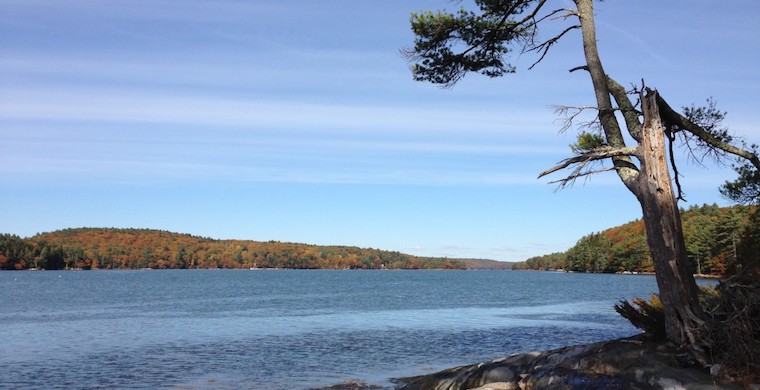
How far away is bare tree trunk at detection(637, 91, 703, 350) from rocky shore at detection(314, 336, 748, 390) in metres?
0.56

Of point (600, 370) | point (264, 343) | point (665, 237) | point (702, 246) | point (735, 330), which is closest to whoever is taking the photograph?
point (735, 330)

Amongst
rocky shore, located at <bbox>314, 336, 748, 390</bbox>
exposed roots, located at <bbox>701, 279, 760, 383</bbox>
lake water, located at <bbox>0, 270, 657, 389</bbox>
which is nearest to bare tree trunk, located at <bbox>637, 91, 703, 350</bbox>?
exposed roots, located at <bbox>701, 279, 760, 383</bbox>

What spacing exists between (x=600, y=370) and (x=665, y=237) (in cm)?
270

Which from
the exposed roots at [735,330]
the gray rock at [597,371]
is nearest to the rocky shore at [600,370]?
the gray rock at [597,371]

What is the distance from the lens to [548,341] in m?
29.6

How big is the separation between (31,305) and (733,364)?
6552 cm

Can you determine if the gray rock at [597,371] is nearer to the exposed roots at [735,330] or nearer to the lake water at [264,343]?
the exposed roots at [735,330]

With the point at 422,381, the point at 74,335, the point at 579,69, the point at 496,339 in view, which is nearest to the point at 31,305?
the point at 74,335

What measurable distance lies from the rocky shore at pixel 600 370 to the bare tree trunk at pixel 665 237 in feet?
1.85

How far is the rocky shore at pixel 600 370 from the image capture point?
32.0 feet

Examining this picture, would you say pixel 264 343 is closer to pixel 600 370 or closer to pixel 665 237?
pixel 600 370

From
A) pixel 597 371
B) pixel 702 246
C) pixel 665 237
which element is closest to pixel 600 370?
pixel 597 371

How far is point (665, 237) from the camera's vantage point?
11375 mm

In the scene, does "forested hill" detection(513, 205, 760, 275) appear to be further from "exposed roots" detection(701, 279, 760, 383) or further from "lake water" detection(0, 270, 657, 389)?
"exposed roots" detection(701, 279, 760, 383)
